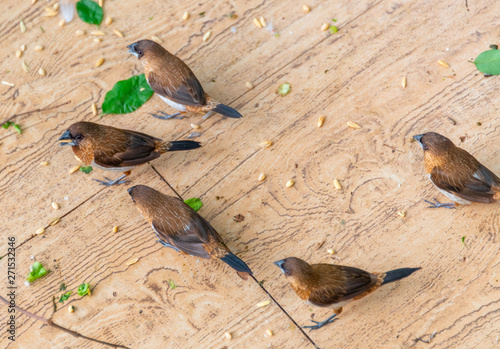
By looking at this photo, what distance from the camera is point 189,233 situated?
3.51 m

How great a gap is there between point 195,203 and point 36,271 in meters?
1.39

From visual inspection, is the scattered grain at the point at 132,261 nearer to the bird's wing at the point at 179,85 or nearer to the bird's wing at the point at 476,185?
the bird's wing at the point at 179,85

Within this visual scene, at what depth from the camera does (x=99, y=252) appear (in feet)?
12.4

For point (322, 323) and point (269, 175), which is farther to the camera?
point (269, 175)

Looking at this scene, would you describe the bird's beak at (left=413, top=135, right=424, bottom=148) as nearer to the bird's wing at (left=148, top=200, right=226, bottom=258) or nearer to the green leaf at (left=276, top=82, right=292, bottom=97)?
the green leaf at (left=276, top=82, right=292, bottom=97)

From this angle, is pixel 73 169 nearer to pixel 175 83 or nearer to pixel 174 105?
pixel 174 105

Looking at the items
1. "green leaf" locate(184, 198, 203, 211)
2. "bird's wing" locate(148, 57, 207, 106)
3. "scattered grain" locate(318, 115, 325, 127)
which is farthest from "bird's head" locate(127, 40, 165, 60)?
"scattered grain" locate(318, 115, 325, 127)

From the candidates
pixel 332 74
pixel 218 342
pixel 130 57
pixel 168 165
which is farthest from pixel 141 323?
pixel 332 74

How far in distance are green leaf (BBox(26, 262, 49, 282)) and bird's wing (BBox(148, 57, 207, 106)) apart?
1730 mm

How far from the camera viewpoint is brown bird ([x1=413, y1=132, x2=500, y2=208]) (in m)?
3.46

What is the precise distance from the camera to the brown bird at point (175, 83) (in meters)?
3.88

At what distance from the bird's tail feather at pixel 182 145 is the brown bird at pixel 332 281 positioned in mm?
1216

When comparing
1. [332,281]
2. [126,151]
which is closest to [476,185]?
[332,281]

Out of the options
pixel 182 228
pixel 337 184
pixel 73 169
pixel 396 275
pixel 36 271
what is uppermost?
pixel 73 169
